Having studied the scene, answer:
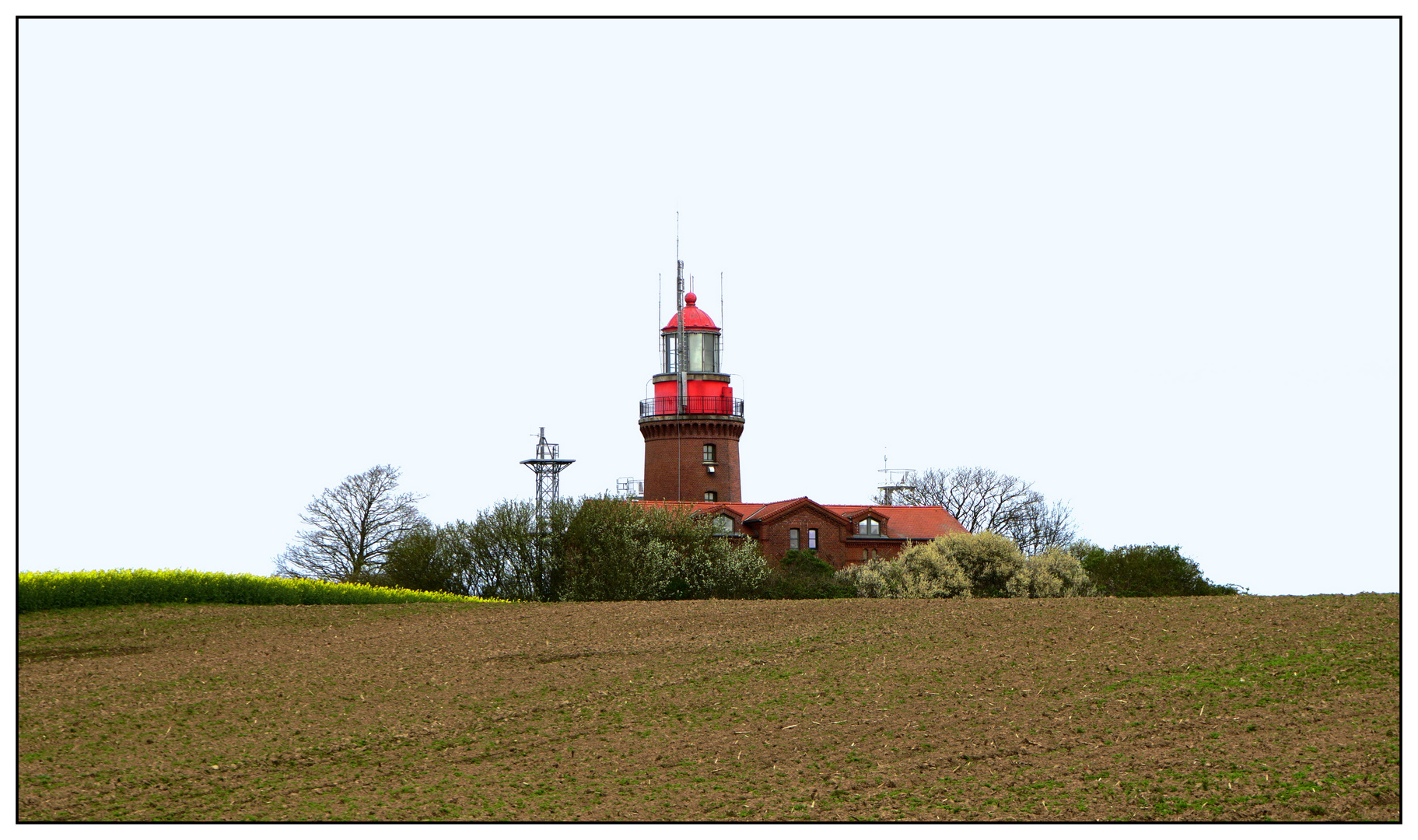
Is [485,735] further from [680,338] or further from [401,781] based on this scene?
[680,338]

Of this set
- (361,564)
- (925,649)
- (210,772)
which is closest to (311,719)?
(210,772)

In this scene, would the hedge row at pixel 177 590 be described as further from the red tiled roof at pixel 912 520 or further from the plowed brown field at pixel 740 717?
the red tiled roof at pixel 912 520

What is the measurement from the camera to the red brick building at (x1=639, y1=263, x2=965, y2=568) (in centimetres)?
4709

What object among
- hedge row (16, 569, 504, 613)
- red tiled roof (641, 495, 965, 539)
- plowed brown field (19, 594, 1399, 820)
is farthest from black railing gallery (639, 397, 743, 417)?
plowed brown field (19, 594, 1399, 820)

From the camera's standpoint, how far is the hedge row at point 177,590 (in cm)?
2155

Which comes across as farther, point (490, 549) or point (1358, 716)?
point (490, 549)

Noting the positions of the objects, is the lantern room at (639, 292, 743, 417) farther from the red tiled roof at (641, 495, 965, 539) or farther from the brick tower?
the red tiled roof at (641, 495, 965, 539)

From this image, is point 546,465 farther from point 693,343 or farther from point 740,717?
point 740,717

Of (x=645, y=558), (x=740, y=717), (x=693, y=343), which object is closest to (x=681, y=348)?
(x=693, y=343)

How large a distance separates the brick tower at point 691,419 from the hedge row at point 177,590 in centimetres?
2086

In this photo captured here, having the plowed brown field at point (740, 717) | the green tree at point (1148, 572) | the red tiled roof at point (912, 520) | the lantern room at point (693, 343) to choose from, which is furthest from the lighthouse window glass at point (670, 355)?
the plowed brown field at point (740, 717)

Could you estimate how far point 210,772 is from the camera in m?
11.8

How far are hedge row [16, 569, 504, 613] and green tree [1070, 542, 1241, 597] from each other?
942 inches

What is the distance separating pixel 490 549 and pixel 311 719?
20442mm
